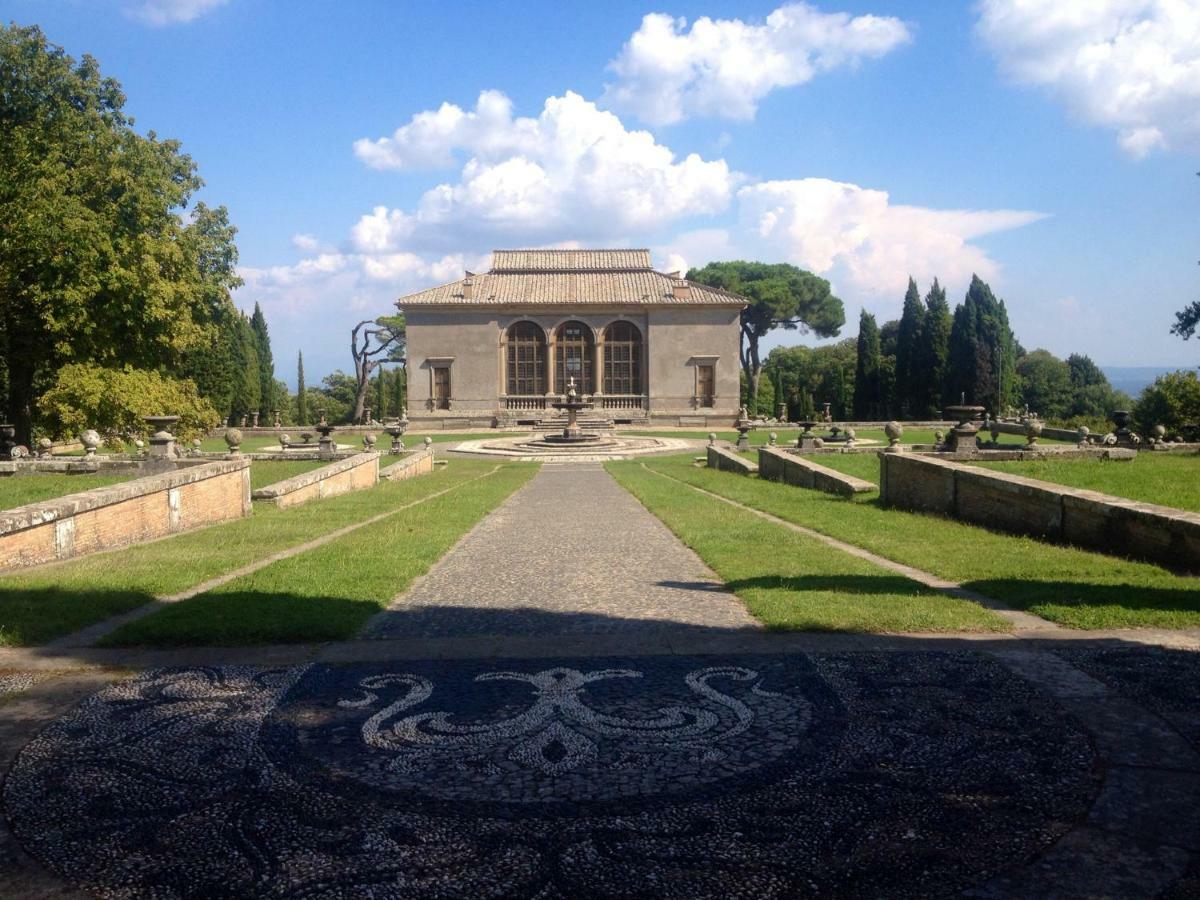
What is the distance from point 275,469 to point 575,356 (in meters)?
31.8

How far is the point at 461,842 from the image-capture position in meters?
3.27

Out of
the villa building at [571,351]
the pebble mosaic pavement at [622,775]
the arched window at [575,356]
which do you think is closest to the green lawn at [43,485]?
the pebble mosaic pavement at [622,775]

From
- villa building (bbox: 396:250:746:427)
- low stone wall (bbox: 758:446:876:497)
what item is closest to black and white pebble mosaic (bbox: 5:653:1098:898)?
low stone wall (bbox: 758:446:876:497)

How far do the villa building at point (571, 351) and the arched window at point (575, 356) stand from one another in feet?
0.20

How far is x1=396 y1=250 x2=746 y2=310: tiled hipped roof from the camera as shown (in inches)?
2108

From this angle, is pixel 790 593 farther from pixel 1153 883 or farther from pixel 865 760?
pixel 1153 883

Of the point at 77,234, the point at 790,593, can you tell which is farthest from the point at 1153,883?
the point at 77,234

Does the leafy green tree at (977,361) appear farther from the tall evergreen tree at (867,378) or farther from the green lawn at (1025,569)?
the green lawn at (1025,569)

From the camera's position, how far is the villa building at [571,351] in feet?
175

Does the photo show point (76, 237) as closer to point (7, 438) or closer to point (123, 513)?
point (7, 438)

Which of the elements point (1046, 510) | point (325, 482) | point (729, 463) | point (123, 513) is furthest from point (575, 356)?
point (1046, 510)

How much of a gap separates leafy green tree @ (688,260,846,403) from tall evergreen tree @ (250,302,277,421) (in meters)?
32.8

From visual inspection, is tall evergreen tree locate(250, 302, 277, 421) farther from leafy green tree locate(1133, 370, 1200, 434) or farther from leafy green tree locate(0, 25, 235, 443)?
leafy green tree locate(1133, 370, 1200, 434)

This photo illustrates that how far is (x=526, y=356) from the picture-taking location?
54.4 m
